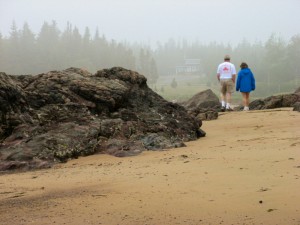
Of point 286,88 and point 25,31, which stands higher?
point 25,31

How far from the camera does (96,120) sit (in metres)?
6.16

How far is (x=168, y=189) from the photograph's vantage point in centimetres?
321

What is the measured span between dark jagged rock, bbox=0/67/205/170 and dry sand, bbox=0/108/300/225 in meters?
0.41

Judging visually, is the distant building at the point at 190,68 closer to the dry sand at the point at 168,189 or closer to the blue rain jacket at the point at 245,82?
the blue rain jacket at the point at 245,82

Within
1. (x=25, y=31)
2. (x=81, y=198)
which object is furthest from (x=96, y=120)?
(x=25, y=31)

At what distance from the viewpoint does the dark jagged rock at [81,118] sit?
520 cm

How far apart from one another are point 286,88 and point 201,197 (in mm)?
77353

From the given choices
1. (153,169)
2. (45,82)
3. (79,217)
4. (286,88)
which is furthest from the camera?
(286,88)

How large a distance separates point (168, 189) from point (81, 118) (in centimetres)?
312

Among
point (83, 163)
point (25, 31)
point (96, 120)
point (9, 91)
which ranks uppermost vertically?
point (25, 31)

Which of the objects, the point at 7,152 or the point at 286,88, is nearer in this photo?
the point at 7,152

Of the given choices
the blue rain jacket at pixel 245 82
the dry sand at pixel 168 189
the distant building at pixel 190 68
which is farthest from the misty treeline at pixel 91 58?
the dry sand at pixel 168 189

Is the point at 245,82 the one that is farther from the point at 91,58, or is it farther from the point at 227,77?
the point at 91,58

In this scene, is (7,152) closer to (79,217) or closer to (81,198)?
(81,198)
